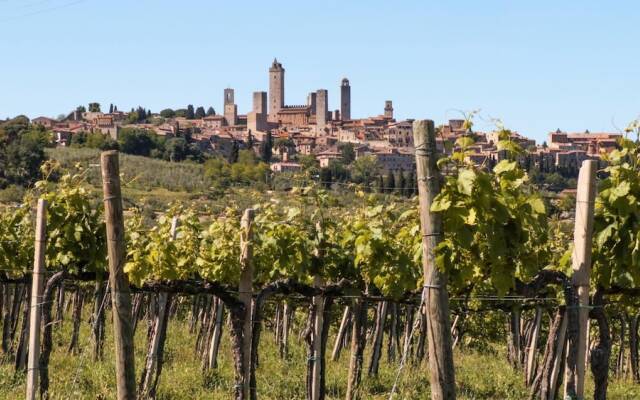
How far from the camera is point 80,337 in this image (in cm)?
1666

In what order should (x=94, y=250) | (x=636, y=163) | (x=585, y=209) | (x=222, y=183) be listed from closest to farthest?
(x=585, y=209), (x=636, y=163), (x=94, y=250), (x=222, y=183)

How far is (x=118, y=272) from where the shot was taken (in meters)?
5.22

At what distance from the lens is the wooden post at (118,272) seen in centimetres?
521

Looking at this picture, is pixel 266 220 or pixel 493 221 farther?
pixel 266 220

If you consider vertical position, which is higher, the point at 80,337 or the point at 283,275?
the point at 283,275

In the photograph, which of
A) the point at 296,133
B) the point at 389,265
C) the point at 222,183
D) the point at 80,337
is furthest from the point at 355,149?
the point at 389,265

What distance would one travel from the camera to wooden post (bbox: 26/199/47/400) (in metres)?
6.93

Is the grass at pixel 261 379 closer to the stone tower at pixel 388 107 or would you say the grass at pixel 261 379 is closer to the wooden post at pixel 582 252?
the wooden post at pixel 582 252

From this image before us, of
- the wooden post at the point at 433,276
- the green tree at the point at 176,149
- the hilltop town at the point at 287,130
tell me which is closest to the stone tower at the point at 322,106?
the hilltop town at the point at 287,130

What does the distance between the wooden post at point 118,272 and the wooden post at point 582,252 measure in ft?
7.68

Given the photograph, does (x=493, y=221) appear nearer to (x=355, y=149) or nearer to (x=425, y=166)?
(x=425, y=166)

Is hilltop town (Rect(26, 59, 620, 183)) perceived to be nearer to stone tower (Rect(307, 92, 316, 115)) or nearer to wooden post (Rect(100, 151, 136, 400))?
stone tower (Rect(307, 92, 316, 115))

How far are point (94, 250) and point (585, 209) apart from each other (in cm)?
450

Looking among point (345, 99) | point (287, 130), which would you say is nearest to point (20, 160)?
point (287, 130)
